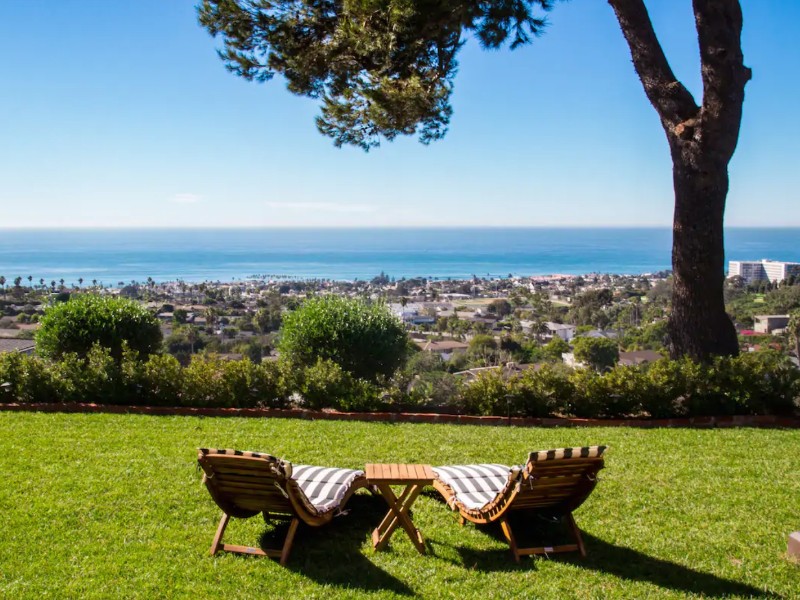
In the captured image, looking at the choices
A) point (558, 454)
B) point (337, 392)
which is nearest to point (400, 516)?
point (558, 454)

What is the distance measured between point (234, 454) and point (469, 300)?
2585 centimetres

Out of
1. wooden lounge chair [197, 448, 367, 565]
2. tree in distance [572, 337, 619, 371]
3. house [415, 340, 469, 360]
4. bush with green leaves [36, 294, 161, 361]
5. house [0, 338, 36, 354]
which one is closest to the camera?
wooden lounge chair [197, 448, 367, 565]

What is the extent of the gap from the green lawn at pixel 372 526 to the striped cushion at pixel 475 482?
27 cm

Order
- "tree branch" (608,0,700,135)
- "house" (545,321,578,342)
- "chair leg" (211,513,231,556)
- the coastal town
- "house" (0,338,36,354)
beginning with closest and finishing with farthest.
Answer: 1. "chair leg" (211,513,231,556)
2. "tree branch" (608,0,700,135)
3. "house" (0,338,36,354)
4. the coastal town
5. "house" (545,321,578,342)

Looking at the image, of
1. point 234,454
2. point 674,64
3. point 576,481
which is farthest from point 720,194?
point 234,454

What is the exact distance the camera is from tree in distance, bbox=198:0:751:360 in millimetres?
8688

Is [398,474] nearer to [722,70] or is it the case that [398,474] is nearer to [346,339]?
[346,339]

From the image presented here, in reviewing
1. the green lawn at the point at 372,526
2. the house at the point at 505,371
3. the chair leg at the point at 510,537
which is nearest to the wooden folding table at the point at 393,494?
the green lawn at the point at 372,526

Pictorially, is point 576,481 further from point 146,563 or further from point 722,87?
point 722,87

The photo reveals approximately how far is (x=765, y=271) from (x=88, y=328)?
2349 cm

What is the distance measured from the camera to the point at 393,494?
4.29 meters

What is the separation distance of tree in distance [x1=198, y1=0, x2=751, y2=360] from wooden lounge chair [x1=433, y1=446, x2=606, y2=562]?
570 cm

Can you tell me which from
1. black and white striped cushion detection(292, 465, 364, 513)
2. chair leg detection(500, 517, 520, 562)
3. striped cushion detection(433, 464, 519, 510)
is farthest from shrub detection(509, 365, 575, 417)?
chair leg detection(500, 517, 520, 562)

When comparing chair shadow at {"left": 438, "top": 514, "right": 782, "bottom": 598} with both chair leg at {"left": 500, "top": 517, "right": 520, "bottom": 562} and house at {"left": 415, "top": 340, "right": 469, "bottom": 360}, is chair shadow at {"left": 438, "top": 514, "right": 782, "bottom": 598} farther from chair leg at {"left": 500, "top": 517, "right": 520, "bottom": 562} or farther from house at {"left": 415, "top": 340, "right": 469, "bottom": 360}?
house at {"left": 415, "top": 340, "right": 469, "bottom": 360}
